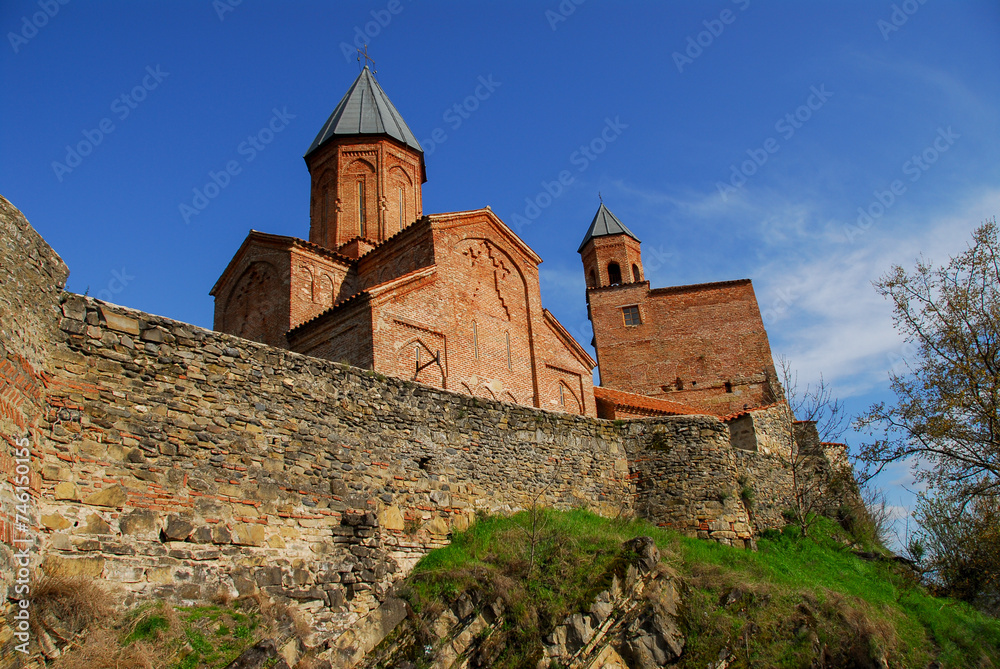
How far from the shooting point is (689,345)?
2777 cm

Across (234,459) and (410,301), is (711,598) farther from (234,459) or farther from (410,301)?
(410,301)

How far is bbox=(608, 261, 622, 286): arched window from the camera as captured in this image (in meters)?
30.6

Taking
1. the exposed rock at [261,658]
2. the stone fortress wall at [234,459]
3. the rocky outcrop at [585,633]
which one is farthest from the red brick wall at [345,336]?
the exposed rock at [261,658]

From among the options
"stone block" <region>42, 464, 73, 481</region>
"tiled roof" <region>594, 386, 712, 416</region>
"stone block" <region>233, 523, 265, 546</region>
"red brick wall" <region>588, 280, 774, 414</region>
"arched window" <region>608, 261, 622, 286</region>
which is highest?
"arched window" <region>608, 261, 622, 286</region>

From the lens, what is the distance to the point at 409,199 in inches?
987

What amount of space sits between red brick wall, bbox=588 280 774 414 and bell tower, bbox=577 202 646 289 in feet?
3.83

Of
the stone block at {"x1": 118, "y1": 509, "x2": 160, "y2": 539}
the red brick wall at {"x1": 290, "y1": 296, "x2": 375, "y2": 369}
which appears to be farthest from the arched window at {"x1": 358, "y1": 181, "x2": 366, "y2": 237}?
the stone block at {"x1": 118, "y1": 509, "x2": 160, "y2": 539}

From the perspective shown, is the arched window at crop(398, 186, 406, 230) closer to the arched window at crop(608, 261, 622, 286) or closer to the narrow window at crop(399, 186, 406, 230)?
the narrow window at crop(399, 186, 406, 230)

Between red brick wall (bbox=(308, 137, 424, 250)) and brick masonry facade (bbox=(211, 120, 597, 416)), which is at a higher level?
red brick wall (bbox=(308, 137, 424, 250))

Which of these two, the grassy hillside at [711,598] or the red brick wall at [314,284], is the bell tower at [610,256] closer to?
the red brick wall at [314,284]

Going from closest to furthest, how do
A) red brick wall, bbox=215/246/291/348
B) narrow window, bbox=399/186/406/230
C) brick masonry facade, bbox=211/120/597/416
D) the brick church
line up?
brick masonry facade, bbox=211/120/597/416, the brick church, red brick wall, bbox=215/246/291/348, narrow window, bbox=399/186/406/230

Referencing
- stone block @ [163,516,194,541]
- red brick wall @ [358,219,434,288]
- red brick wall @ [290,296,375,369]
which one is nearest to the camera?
stone block @ [163,516,194,541]

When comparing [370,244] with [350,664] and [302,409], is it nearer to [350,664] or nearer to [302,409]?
[302,409]

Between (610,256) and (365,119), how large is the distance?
1167 cm
